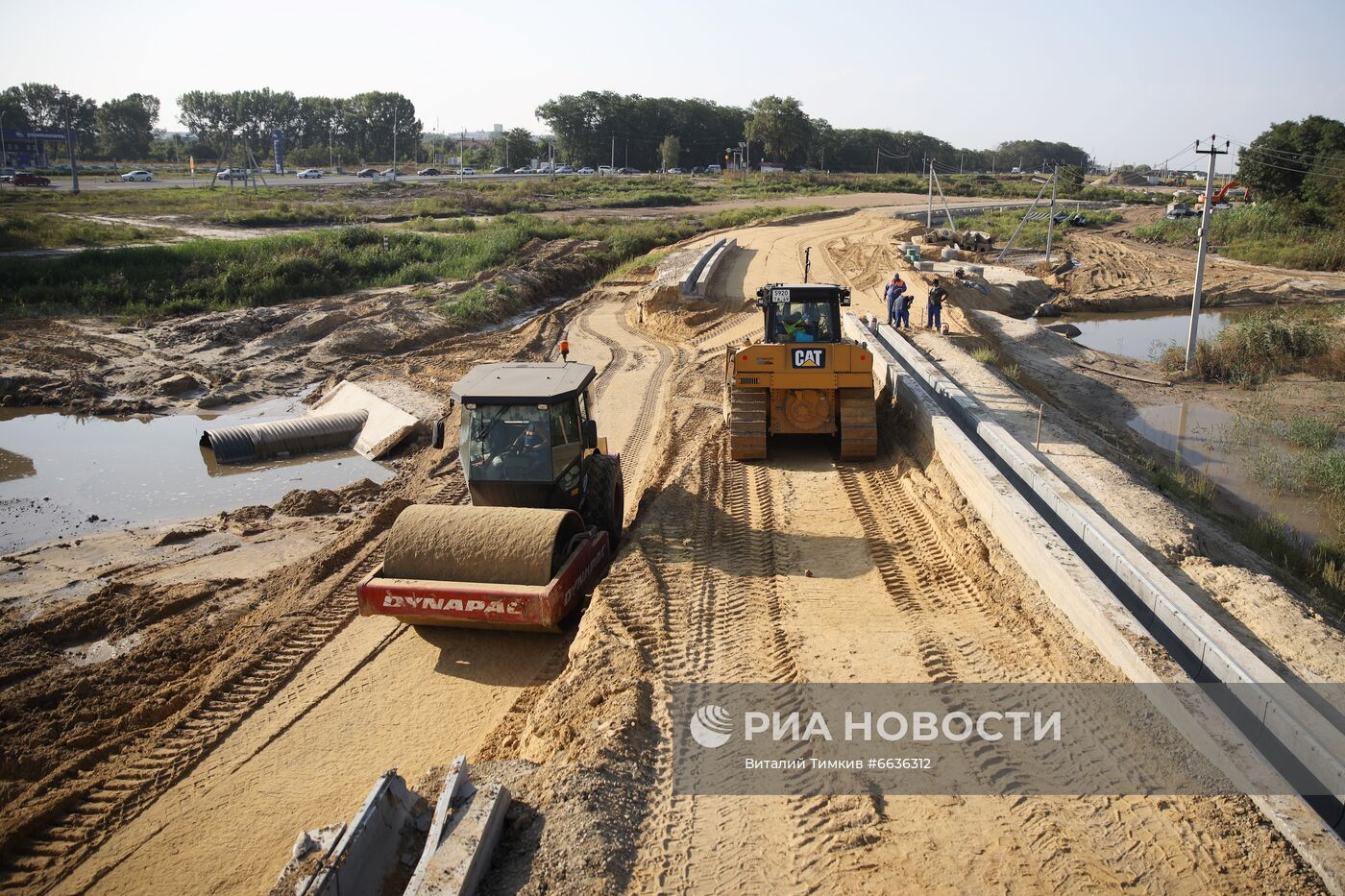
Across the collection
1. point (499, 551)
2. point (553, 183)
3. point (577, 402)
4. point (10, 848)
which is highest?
point (553, 183)

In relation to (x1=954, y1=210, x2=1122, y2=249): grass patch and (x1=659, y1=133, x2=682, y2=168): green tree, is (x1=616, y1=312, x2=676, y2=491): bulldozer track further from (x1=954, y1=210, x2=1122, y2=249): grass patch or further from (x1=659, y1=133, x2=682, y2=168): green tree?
(x1=659, y1=133, x2=682, y2=168): green tree

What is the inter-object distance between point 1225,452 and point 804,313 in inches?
356

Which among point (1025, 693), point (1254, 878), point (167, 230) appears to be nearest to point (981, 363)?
point (1025, 693)

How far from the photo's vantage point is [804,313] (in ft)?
40.8

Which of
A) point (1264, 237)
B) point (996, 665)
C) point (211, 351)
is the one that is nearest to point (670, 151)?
point (1264, 237)

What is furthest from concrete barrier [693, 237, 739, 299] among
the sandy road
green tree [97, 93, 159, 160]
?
green tree [97, 93, 159, 160]

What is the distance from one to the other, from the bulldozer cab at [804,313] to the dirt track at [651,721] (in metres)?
1.97

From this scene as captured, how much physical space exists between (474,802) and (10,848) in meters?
3.11

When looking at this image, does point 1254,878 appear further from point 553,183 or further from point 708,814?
point 553,183

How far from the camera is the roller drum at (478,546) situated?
24.7 ft

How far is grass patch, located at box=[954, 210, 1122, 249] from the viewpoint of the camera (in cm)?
4497

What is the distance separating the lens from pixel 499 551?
24.9 feet

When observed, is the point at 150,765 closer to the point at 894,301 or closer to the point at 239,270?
the point at 894,301

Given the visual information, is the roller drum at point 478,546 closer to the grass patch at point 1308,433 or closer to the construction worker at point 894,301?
the construction worker at point 894,301
